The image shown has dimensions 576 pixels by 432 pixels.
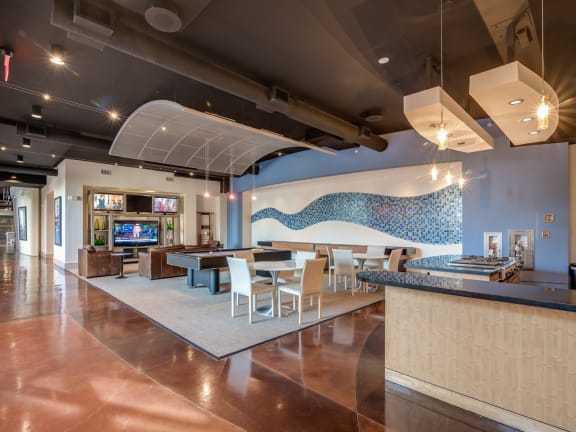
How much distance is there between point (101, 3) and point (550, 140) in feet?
24.3

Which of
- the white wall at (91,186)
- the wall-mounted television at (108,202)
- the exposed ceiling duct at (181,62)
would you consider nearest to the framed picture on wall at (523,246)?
the exposed ceiling duct at (181,62)

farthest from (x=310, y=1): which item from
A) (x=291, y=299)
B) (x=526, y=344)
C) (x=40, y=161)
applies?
(x=40, y=161)

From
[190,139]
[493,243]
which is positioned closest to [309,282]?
[493,243]

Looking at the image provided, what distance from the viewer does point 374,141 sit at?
7492 millimetres

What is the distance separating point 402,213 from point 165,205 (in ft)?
30.0

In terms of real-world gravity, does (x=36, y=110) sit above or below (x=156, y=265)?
above

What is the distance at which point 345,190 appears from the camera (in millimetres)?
9641

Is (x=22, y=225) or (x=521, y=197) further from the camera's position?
(x=22, y=225)

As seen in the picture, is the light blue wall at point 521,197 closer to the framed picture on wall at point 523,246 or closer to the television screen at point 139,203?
the framed picture on wall at point 523,246

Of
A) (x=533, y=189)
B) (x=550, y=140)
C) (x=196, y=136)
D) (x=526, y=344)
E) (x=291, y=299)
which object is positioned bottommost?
(x=291, y=299)

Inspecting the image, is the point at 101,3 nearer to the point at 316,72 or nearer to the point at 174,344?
the point at 316,72

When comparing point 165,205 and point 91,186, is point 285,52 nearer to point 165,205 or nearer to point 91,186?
point 91,186

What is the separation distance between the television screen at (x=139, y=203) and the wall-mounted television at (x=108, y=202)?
283mm

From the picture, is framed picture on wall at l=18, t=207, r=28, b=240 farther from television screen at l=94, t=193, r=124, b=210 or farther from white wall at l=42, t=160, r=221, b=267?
television screen at l=94, t=193, r=124, b=210
